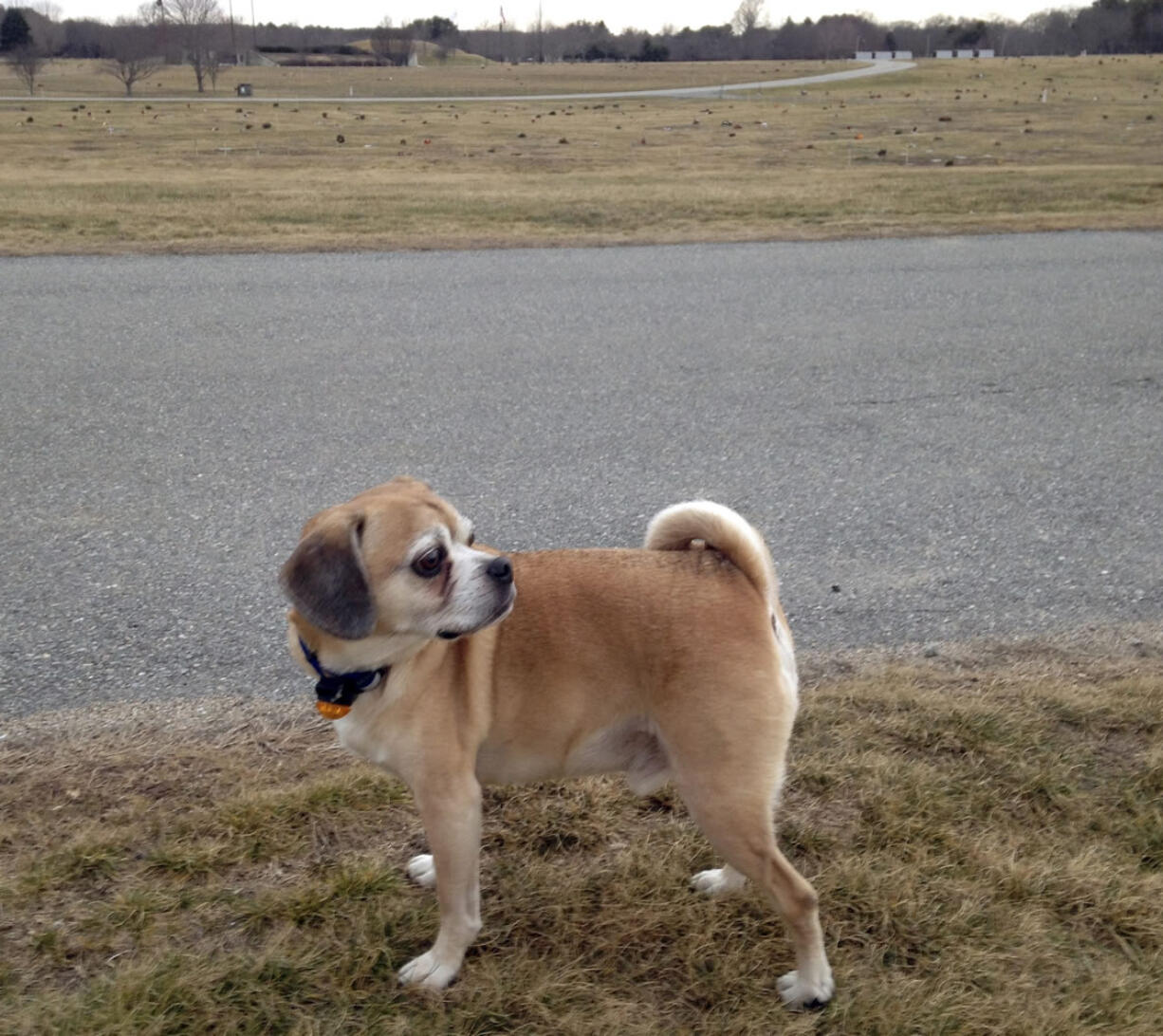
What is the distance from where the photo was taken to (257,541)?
16.1 feet

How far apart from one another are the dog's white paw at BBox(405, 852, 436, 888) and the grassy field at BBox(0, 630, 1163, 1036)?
35 millimetres

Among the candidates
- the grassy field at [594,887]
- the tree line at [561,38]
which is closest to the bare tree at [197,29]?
the tree line at [561,38]

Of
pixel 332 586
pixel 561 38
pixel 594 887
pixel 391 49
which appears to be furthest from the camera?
pixel 561 38

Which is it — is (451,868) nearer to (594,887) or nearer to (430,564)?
(594,887)

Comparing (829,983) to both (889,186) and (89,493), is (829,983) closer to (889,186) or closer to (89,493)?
(89,493)

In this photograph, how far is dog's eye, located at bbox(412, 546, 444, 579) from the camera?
2625mm

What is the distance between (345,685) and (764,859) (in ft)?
3.37

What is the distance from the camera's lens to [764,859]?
257 centimetres

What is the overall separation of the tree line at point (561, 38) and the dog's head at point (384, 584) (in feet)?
185

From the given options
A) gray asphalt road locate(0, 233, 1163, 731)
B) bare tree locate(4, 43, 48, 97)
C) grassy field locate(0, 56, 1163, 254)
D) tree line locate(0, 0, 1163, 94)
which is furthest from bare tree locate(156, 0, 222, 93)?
gray asphalt road locate(0, 233, 1163, 731)

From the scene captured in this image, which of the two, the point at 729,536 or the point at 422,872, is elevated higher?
the point at 729,536

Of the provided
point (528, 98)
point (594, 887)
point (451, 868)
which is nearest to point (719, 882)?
point (594, 887)

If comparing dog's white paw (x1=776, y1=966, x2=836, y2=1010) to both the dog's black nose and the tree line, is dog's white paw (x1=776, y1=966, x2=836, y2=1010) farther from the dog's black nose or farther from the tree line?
the tree line

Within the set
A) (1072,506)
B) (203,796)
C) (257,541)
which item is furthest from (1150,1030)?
(257,541)
